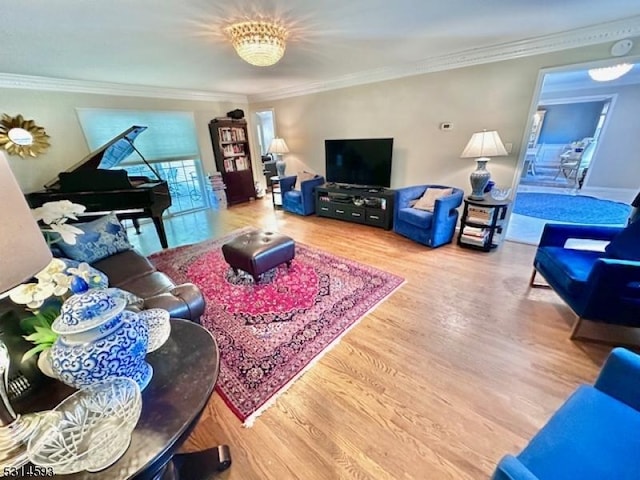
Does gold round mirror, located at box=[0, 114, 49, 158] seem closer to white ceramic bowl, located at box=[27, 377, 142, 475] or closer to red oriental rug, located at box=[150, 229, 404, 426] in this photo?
red oriental rug, located at box=[150, 229, 404, 426]

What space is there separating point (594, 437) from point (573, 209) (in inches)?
220

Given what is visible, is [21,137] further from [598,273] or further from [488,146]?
[598,273]

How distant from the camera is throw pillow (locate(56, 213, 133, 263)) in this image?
2.26 metres

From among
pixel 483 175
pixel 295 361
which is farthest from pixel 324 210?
pixel 295 361

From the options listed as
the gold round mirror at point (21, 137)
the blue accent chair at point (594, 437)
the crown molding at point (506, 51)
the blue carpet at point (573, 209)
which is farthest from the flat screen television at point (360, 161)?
the gold round mirror at point (21, 137)

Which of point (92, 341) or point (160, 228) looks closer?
point (92, 341)

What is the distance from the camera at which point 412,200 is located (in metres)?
3.97

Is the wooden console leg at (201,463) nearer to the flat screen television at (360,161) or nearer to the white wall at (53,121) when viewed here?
the flat screen television at (360,161)

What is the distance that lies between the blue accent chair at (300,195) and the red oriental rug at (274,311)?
1706 millimetres

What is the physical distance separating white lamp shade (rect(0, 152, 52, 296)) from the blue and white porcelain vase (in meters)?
0.16

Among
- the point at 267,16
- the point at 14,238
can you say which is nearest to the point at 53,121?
the point at 267,16

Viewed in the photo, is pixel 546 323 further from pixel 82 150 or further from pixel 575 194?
pixel 82 150

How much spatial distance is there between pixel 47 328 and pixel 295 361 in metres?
1.35

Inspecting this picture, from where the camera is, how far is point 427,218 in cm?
343
